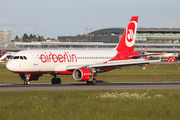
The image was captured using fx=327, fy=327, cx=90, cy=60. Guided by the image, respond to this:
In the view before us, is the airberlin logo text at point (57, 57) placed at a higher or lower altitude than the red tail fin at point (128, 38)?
lower

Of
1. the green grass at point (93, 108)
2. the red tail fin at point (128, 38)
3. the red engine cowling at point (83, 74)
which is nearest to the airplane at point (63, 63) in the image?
the red engine cowling at point (83, 74)

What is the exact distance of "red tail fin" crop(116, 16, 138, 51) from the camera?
49281 mm

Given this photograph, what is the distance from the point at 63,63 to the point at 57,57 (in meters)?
1.10

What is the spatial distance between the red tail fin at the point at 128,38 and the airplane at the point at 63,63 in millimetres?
2164

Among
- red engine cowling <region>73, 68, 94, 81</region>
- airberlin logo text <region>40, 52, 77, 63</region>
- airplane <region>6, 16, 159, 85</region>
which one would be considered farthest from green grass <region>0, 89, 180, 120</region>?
airberlin logo text <region>40, 52, 77, 63</region>

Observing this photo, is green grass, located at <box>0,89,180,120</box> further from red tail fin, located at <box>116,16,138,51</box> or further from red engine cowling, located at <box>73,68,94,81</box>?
red tail fin, located at <box>116,16,138,51</box>

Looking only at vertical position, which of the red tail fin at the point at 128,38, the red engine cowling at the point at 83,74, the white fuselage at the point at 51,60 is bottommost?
the red engine cowling at the point at 83,74

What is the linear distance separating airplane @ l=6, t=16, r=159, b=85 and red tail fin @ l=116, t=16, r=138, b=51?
85.2 inches

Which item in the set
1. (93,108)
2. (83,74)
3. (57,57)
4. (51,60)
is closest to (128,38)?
(57,57)

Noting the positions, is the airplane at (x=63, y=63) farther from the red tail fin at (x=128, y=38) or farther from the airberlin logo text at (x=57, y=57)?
the red tail fin at (x=128, y=38)

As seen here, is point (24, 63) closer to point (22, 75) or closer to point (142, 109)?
point (22, 75)

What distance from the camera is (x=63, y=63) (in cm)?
4166

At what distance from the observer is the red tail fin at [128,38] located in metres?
49.3

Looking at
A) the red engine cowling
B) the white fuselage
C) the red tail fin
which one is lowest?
the red engine cowling
